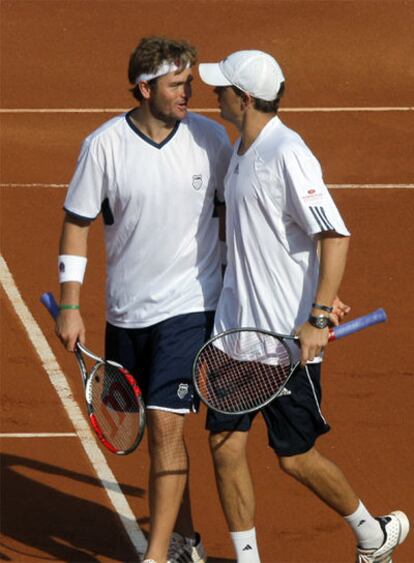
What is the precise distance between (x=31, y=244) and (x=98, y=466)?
4.14m

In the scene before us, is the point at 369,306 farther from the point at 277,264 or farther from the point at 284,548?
the point at 277,264

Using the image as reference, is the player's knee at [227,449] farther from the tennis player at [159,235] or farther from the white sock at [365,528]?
the white sock at [365,528]

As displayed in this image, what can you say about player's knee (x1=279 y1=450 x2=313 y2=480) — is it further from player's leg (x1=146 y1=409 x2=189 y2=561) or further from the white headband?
the white headband

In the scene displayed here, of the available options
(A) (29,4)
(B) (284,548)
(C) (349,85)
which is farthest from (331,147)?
(B) (284,548)

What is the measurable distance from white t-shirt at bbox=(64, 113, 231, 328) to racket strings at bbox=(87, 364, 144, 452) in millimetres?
302

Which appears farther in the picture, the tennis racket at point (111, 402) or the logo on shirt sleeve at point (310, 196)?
the tennis racket at point (111, 402)

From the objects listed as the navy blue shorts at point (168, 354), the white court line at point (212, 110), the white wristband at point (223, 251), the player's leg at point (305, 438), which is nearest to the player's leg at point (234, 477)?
the player's leg at point (305, 438)

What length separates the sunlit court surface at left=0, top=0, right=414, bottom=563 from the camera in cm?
826

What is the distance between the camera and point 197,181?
7375mm

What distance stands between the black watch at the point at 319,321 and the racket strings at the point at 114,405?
0.96 meters

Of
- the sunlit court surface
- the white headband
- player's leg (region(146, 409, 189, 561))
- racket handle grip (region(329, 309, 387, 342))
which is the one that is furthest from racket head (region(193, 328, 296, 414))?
the white headband

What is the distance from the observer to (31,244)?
12695 mm

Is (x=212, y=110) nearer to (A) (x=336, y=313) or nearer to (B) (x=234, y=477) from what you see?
(B) (x=234, y=477)

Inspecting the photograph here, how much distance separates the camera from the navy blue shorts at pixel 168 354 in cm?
735
